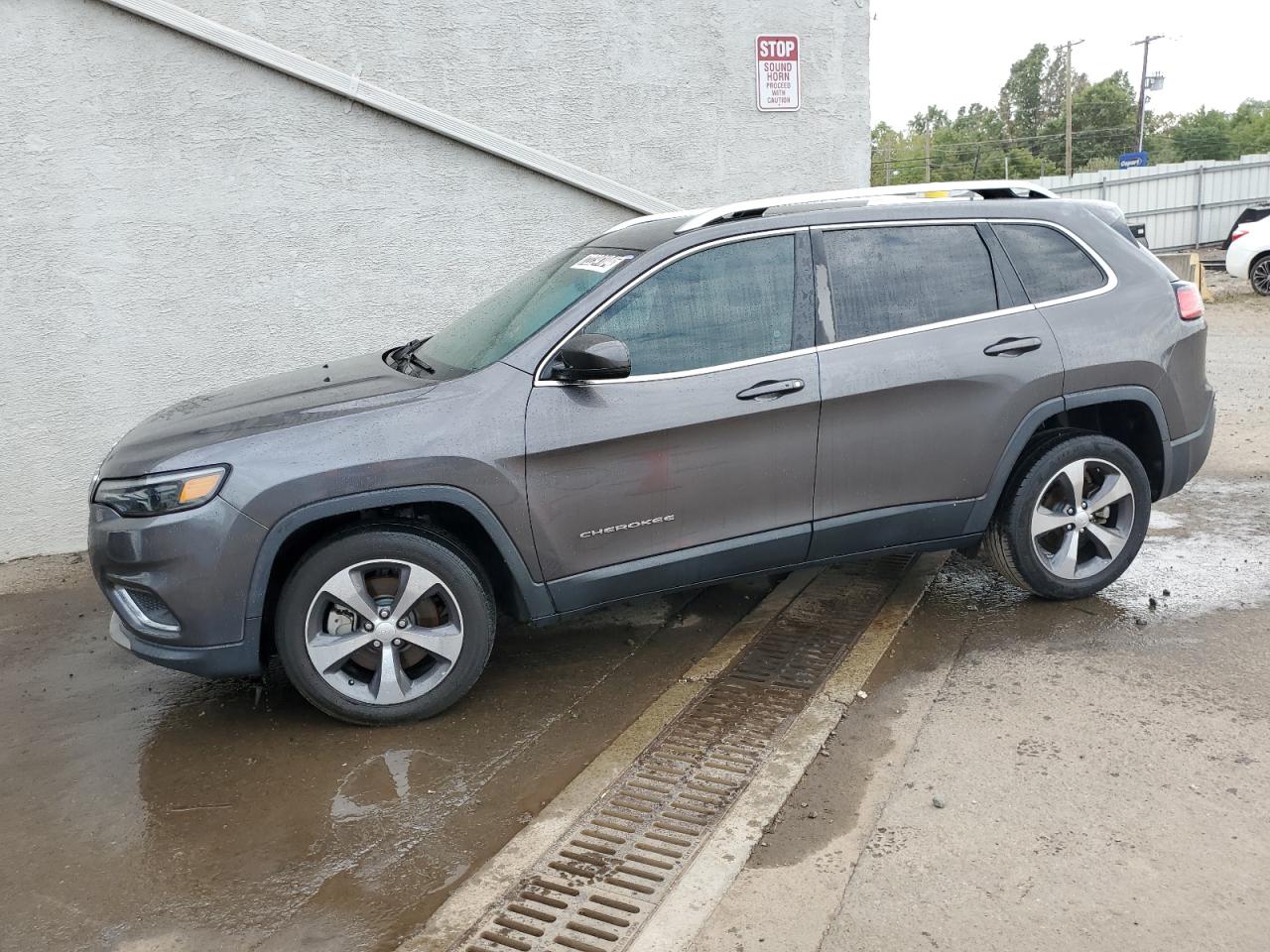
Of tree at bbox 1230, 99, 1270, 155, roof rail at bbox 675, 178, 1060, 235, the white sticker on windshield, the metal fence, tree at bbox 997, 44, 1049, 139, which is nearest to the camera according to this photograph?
the white sticker on windshield

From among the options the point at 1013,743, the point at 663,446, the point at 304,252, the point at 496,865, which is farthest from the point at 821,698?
the point at 304,252

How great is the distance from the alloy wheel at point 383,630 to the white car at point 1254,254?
1730 centimetres

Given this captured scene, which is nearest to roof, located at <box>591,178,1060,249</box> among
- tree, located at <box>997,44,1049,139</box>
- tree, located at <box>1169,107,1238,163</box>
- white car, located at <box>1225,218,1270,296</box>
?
white car, located at <box>1225,218,1270,296</box>

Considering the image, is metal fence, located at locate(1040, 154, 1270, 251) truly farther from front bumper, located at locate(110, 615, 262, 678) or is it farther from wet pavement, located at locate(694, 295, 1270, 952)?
front bumper, located at locate(110, 615, 262, 678)

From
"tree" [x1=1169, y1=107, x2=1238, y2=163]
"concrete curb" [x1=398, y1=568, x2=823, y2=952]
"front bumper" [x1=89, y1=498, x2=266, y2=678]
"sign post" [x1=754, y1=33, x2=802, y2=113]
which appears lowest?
"concrete curb" [x1=398, y1=568, x2=823, y2=952]

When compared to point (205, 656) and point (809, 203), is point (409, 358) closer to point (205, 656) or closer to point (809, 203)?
point (205, 656)

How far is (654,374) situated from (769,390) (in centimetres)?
45

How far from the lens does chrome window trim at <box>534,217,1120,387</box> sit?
14.3ft

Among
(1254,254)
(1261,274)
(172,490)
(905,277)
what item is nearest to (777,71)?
(905,277)

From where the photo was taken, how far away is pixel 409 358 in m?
5.07

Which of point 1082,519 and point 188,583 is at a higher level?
point 188,583

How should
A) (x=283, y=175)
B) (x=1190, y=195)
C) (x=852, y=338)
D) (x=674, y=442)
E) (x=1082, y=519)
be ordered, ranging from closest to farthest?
(x=674, y=442), (x=852, y=338), (x=1082, y=519), (x=283, y=175), (x=1190, y=195)

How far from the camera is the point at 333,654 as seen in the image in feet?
13.6

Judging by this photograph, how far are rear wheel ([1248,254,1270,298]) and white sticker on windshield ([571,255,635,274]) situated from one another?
16.4m
